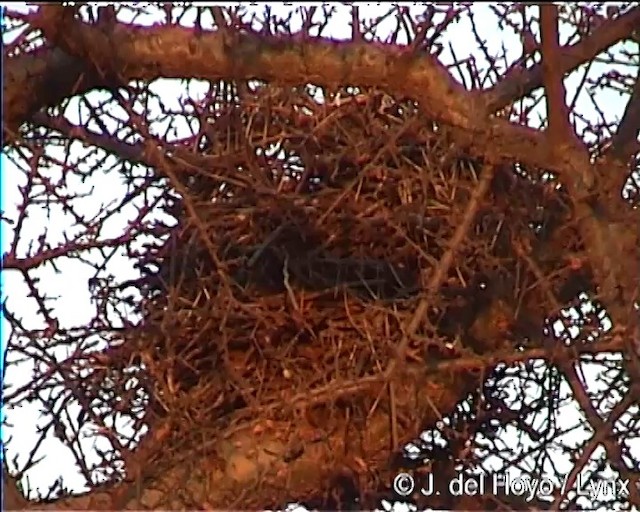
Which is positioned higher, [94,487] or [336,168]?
[336,168]

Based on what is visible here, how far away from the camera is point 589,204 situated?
180cm

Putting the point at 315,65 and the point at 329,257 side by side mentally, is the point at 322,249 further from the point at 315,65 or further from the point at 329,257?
the point at 315,65

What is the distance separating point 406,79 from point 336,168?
1.11ft

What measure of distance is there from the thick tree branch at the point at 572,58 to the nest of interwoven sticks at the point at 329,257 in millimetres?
160

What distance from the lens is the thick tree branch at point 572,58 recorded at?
1837 millimetres

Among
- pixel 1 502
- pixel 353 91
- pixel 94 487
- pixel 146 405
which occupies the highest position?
pixel 353 91

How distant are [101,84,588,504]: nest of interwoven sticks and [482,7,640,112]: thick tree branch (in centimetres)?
16

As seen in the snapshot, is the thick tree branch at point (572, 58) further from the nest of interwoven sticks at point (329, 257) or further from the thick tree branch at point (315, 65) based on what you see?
the nest of interwoven sticks at point (329, 257)

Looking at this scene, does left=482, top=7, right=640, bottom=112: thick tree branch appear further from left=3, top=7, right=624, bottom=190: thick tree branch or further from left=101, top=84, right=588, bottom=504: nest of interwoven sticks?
left=101, top=84, right=588, bottom=504: nest of interwoven sticks

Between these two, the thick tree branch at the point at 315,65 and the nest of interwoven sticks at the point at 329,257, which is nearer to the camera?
the thick tree branch at the point at 315,65

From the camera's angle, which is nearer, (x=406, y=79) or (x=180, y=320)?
(x=406, y=79)

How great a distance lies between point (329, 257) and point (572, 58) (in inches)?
20.6

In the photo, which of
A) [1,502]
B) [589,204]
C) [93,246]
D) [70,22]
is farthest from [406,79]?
[1,502]

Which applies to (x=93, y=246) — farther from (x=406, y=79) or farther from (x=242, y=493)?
(x=406, y=79)
